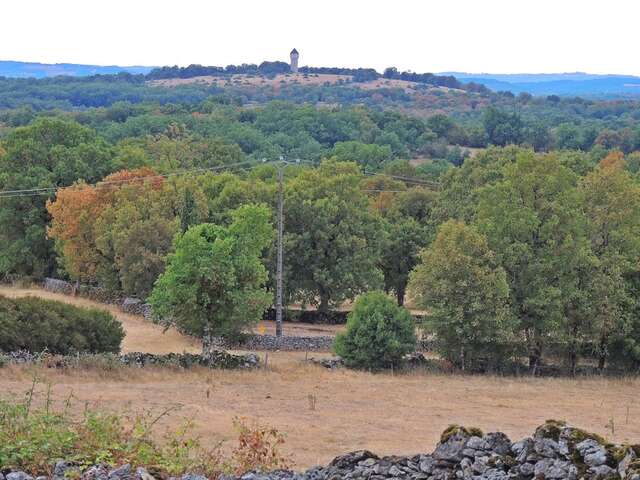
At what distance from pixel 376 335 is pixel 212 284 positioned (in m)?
7.21

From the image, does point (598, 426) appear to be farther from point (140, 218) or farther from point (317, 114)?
point (317, 114)

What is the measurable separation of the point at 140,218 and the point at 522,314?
2240cm

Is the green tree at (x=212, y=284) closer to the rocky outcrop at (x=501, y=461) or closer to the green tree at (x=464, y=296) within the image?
the green tree at (x=464, y=296)

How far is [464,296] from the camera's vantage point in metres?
39.2

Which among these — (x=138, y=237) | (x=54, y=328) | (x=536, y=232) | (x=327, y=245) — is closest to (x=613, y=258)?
(x=536, y=232)

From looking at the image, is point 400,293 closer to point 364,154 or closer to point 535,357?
point 535,357

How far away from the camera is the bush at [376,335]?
3888 centimetres

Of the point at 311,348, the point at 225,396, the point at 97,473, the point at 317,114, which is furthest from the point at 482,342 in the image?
the point at 317,114

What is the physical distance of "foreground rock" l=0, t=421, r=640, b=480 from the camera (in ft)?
42.1

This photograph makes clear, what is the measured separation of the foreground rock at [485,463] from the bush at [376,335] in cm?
2422

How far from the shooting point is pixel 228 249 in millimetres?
37094

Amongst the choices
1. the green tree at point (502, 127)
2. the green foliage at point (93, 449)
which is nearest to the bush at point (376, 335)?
the green foliage at point (93, 449)

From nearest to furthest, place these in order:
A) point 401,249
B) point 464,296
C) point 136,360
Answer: point 136,360 < point 464,296 < point 401,249

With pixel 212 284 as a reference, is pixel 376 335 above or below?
below
